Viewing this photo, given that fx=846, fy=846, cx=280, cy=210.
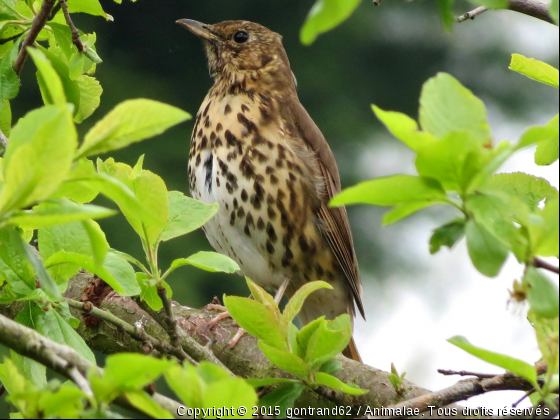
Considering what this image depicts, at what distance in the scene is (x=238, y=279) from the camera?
21.8 ft

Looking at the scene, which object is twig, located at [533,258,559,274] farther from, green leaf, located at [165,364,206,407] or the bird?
the bird

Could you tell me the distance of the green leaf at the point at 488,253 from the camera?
33.7 inches

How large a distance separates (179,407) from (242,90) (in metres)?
2.30

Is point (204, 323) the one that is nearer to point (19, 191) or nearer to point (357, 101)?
point (19, 191)

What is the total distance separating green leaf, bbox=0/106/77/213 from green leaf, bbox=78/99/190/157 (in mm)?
49

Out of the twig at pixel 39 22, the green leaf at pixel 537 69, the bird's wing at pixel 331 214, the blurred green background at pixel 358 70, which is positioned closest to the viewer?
the green leaf at pixel 537 69

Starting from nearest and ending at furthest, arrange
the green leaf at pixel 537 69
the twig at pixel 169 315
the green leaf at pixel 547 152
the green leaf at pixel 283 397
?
the green leaf at pixel 547 152 → the green leaf at pixel 537 69 → the green leaf at pixel 283 397 → the twig at pixel 169 315

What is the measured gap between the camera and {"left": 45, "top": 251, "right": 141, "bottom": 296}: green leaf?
1245mm

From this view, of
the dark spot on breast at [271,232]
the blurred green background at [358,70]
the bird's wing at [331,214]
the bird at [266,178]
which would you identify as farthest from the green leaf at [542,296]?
the blurred green background at [358,70]

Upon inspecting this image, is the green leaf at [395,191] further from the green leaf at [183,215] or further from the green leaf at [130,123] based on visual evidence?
the green leaf at [183,215]

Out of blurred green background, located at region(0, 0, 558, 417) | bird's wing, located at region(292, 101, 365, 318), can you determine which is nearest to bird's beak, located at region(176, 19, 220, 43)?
bird's wing, located at region(292, 101, 365, 318)

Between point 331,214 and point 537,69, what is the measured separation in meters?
1.94

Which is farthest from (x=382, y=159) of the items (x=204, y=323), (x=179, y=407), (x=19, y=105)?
(x=179, y=407)

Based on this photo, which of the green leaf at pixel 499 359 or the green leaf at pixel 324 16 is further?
the green leaf at pixel 499 359
